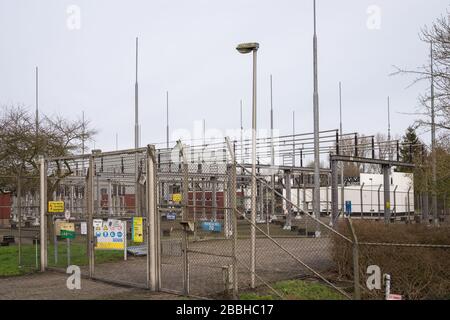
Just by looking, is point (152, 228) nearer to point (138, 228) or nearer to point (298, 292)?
point (138, 228)

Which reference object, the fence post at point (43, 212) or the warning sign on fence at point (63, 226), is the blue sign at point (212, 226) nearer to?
the warning sign on fence at point (63, 226)

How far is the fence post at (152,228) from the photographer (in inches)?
427

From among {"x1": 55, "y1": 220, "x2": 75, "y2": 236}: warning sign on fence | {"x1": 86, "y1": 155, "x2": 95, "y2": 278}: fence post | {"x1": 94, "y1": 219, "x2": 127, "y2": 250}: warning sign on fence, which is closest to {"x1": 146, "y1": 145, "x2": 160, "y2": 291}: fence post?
{"x1": 94, "y1": 219, "x2": 127, "y2": 250}: warning sign on fence

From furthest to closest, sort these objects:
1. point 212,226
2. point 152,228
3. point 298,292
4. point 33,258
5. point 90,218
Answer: point 33,258, point 90,218, point 212,226, point 152,228, point 298,292

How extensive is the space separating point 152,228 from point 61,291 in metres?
2.30

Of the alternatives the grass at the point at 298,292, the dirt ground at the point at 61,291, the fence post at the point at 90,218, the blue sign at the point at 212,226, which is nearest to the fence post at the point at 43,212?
the dirt ground at the point at 61,291

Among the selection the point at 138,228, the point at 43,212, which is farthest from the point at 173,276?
the point at 43,212

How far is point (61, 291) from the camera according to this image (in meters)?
11.0

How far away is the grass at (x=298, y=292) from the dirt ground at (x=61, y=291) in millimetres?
1626

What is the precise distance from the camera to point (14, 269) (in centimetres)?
1420

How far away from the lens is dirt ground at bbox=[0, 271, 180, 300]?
1030 centimetres

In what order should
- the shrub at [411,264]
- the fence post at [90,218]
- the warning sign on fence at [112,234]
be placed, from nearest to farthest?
1. the shrub at [411,264]
2. the warning sign on fence at [112,234]
3. the fence post at [90,218]
